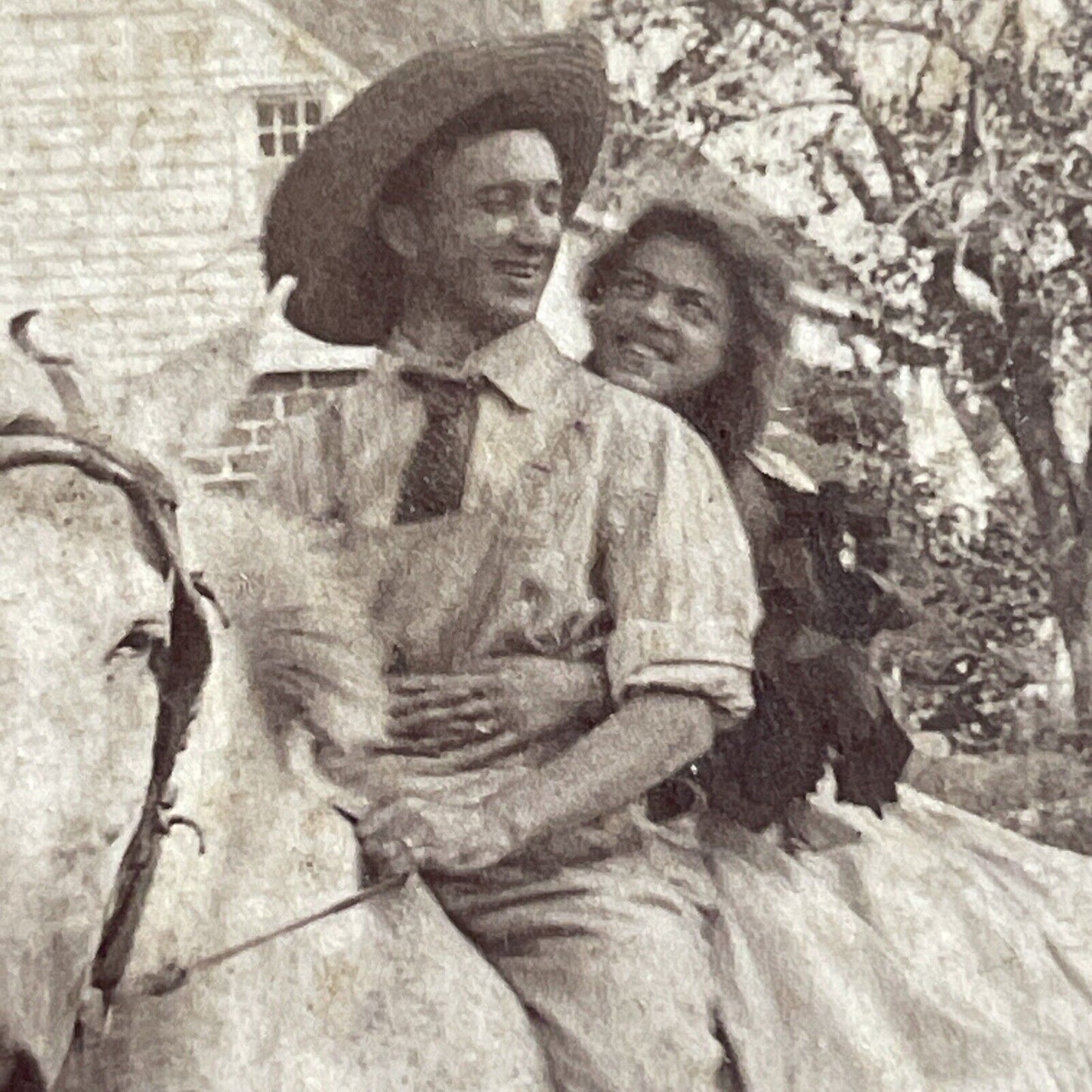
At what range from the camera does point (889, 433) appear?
5.00 meters

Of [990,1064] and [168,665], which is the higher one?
[168,665]

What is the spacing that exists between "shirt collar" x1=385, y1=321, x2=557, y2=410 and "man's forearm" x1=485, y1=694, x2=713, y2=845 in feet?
2.40

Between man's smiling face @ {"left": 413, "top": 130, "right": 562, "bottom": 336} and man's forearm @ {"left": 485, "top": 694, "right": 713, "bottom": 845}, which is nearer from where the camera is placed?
man's forearm @ {"left": 485, "top": 694, "right": 713, "bottom": 845}

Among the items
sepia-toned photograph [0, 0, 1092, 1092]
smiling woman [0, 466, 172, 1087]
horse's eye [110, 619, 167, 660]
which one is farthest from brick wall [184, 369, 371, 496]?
horse's eye [110, 619, 167, 660]

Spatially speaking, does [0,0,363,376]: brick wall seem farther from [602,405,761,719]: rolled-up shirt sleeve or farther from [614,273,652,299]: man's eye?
[602,405,761,719]: rolled-up shirt sleeve

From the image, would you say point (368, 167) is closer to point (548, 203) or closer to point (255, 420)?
point (548, 203)

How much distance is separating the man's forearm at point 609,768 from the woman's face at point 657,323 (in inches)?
28.4

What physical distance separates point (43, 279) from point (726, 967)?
2.09 meters

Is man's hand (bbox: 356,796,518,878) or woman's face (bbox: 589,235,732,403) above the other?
woman's face (bbox: 589,235,732,403)

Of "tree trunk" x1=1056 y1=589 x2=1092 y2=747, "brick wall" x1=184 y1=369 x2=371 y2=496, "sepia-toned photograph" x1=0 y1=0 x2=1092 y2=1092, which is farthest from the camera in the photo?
"tree trunk" x1=1056 y1=589 x2=1092 y2=747

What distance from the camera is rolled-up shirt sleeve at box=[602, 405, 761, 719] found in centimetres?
468

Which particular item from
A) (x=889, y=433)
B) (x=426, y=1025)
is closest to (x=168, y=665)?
(x=426, y=1025)

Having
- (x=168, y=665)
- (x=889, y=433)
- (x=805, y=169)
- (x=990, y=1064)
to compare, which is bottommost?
(x=990, y=1064)

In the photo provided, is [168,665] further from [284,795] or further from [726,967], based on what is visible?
[726,967]
